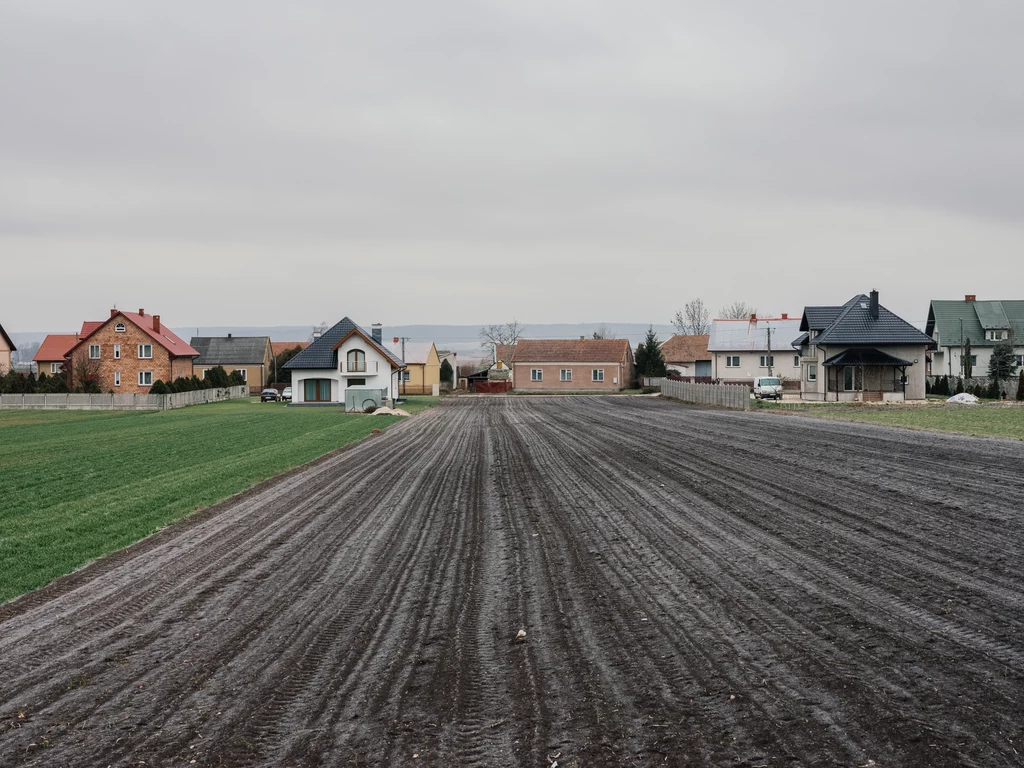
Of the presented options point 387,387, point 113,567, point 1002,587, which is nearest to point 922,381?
point 387,387

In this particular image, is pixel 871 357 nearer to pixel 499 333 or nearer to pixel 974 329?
pixel 974 329

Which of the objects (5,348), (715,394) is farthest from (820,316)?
(5,348)

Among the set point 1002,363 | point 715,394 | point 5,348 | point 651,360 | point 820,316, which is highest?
point 5,348

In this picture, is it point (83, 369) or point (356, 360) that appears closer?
point (356, 360)

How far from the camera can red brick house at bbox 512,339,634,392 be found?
304 feet

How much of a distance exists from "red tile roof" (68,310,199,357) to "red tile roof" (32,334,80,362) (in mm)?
13203

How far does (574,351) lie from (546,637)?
86.6 m

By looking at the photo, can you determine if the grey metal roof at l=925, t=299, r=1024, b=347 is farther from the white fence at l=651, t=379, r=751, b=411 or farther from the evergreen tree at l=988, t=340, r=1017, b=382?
the white fence at l=651, t=379, r=751, b=411

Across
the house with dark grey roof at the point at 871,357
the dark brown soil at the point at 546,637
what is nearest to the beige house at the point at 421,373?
the house with dark grey roof at the point at 871,357

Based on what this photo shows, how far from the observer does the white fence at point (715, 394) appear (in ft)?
159

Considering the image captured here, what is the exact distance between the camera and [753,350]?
243 feet

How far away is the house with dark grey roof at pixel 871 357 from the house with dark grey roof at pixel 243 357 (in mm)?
66338

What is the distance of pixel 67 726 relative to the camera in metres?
6.08

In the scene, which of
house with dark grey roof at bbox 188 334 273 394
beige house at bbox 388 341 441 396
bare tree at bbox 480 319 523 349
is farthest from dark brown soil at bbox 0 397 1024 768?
bare tree at bbox 480 319 523 349
